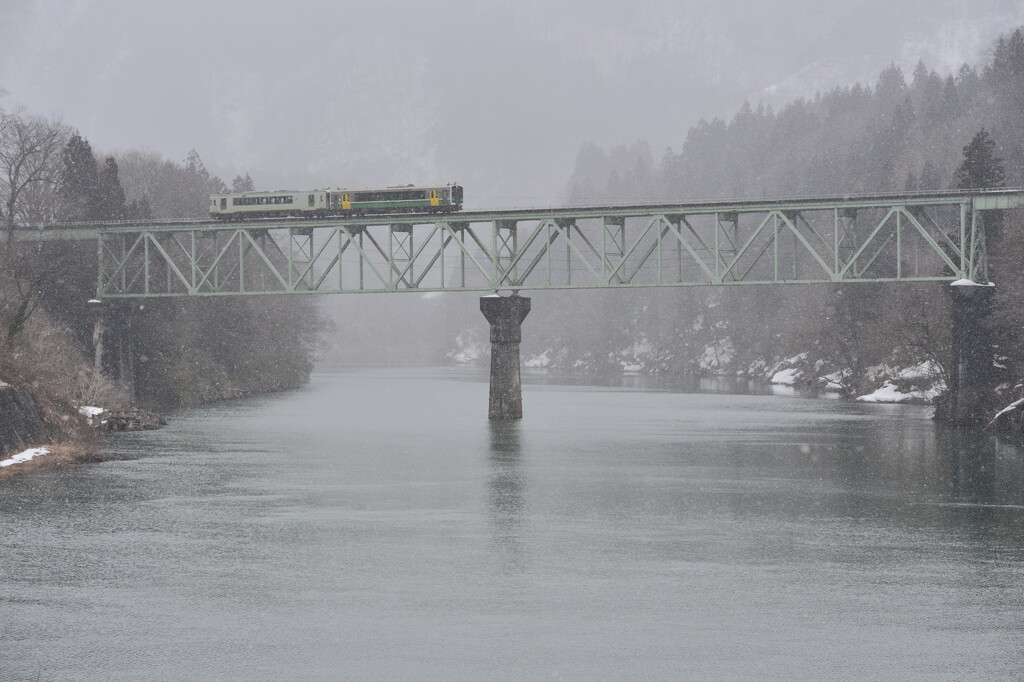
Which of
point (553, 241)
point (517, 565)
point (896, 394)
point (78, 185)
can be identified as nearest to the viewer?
point (517, 565)

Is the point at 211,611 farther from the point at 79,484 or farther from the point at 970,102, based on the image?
the point at 970,102

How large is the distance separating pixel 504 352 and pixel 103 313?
29060 mm

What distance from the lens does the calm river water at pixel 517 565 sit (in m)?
18.0

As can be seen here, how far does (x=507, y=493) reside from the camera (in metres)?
37.5

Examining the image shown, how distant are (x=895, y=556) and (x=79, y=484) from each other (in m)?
25.3

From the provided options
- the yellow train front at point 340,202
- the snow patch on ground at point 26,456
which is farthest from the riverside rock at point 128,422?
the snow patch on ground at point 26,456

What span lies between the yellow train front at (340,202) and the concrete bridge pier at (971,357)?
1147 inches

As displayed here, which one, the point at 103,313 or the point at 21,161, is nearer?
the point at 21,161

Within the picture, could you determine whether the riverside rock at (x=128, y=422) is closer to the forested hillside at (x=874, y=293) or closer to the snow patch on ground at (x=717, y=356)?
the forested hillside at (x=874, y=293)

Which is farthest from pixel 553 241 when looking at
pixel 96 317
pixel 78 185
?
pixel 78 185

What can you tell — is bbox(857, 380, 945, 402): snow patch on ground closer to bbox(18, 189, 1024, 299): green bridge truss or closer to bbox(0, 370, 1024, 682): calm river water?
bbox(18, 189, 1024, 299): green bridge truss

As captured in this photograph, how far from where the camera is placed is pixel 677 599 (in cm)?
2173

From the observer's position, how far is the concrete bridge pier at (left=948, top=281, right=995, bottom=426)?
6525 centimetres

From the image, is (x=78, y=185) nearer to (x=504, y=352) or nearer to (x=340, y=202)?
(x=340, y=202)
